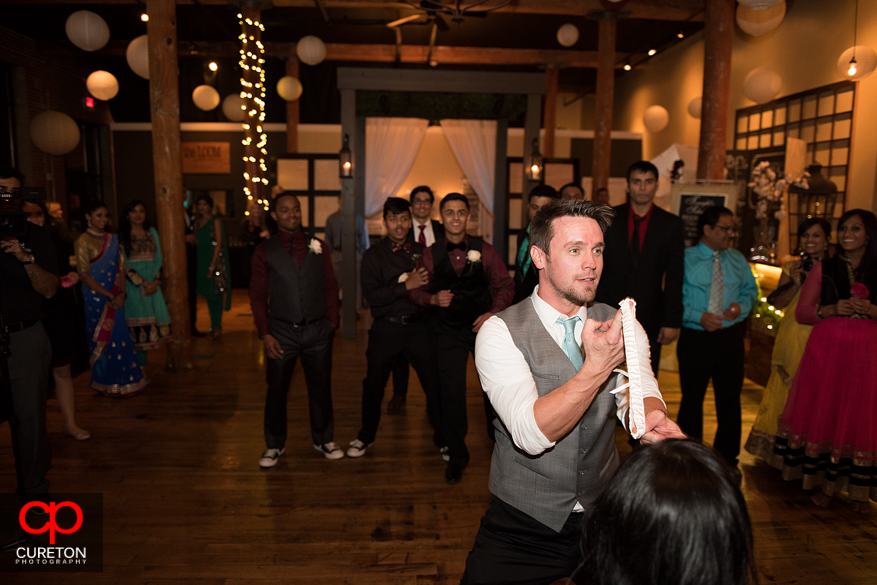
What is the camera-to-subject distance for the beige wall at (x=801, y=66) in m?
6.36

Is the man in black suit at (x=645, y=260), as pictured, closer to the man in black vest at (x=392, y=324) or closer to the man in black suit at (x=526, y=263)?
the man in black suit at (x=526, y=263)

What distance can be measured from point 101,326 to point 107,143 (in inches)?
356

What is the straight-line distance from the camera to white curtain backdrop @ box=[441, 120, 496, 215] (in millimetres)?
9242

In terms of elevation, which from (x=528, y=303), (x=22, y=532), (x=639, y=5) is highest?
(x=639, y=5)

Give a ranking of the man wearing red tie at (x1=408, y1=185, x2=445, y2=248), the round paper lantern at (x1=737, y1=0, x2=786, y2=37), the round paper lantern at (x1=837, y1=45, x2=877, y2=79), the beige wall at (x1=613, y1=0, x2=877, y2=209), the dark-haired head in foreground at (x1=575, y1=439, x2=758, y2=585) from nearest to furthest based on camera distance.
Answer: the dark-haired head in foreground at (x1=575, y1=439, x2=758, y2=585) → the man wearing red tie at (x1=408, y1=185, x2=445, y2=248) → the round paper lantern at (x1=837, y1=45, x2=877, y2=79) → the round paper lantern at (x1=737, y1=0, x2=786, y2=37) → the beige wall at (x1=613, y1=0, x2=877, y2=209)

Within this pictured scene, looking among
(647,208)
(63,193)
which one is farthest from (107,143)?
(647,208)

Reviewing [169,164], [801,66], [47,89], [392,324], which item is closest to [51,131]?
[169,164]

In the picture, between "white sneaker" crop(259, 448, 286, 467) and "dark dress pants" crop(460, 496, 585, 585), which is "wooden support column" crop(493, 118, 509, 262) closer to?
"white sneaker" crop(259, 448, 286, 467)

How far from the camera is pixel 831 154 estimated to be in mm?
7008

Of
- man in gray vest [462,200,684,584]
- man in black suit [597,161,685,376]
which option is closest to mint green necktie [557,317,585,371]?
man in gray vest [462,200,684,584]

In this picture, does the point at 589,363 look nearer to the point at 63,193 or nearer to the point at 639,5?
the point at 639,5

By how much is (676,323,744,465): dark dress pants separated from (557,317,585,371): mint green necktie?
1996mm

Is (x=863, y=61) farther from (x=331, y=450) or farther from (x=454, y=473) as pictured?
(x=331, y=450)

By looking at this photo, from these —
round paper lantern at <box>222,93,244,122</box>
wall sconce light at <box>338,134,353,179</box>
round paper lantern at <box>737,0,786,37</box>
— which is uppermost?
round paper lantern at <box>737,0,786,37</box>
